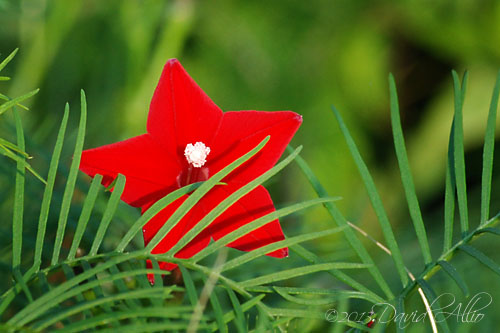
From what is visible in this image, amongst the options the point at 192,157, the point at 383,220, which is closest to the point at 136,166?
the point at 192,157

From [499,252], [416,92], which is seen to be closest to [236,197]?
[499,252]

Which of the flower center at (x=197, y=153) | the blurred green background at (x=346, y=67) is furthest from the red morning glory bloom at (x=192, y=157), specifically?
the blurred green background at (x=346, y=67)

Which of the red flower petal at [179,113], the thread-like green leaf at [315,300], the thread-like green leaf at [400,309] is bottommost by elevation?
the thread-like green leaf at [400,309]

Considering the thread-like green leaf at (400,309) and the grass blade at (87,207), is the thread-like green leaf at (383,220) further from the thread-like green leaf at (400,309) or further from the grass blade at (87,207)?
the grass blade at (87,207)

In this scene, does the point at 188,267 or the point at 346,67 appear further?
the point at 346,67

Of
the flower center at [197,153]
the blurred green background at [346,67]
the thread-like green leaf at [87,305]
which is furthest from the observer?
the blurred green background at [346,67]

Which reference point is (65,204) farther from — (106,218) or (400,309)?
(400,309)
